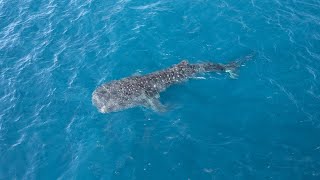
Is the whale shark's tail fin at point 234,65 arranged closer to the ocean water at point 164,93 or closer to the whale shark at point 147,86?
Answer: the whale shark at point 147,86

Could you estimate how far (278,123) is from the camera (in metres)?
43.9

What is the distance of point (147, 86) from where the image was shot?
48.3 meters

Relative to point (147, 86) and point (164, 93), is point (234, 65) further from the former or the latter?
point (147, 86)

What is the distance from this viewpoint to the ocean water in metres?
41.0

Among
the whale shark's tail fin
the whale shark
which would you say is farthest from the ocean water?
the whale shark

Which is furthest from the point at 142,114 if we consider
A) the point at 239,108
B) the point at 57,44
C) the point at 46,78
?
the point at 57,44

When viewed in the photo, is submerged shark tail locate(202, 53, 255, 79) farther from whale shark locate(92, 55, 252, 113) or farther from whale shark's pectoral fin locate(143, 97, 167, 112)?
whale shark's pectoral fin locate(143, 97, 167, 112)

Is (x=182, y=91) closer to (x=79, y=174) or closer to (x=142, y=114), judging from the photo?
(x=142, y=114)

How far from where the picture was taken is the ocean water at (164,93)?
41.0 m

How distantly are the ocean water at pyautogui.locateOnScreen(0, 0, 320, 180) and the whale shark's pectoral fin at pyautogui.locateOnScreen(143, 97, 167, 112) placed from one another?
0.84 meters

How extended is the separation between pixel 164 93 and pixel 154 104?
8.25 feet

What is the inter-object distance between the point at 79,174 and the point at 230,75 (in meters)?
23.9

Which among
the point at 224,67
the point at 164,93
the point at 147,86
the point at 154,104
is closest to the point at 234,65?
the point at 224,67

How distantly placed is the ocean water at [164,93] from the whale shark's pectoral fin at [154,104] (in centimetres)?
84
